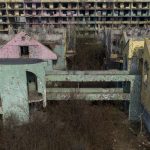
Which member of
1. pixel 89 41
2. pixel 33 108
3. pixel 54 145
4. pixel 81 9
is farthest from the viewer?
pixel 81 9

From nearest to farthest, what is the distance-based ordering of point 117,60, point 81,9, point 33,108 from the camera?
1. point 33,108
2. point 117,60
3. point 81,9

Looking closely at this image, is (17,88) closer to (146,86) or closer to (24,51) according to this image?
(24,51)

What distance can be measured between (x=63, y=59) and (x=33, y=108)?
31.9 ft

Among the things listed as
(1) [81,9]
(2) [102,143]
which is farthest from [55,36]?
(1) [81,9]

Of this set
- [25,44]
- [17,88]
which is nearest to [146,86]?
[17,88]

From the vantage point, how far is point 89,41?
54938mm

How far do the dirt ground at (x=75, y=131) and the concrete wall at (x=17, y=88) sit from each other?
1.02m

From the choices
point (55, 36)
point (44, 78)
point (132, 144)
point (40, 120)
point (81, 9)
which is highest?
point (81, 9)

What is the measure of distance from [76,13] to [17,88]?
43.4m

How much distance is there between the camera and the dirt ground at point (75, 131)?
25.3m

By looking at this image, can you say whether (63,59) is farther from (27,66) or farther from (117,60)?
(27,66)

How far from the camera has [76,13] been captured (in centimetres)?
6838

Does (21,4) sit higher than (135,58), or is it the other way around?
(21,4)

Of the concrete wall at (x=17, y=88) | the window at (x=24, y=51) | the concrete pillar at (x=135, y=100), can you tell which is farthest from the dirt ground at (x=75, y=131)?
the window at (x=24, y=51)
